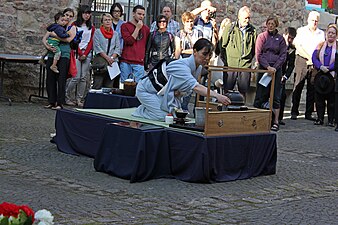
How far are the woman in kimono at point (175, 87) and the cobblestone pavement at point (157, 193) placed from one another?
944 millimetres

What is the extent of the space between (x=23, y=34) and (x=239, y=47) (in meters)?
4.34

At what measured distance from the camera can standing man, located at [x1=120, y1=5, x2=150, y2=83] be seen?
1298 centimetres

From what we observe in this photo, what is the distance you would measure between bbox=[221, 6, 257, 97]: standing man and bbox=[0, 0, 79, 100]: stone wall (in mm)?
3767

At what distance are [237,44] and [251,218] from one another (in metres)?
6.87

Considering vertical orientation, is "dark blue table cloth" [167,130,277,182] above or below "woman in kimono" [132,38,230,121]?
below

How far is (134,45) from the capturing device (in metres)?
13.1

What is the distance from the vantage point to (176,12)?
16531mm

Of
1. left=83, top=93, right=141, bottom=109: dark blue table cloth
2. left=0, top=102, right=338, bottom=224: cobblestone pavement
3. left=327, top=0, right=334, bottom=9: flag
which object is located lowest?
left=0, top=102, right=338, bottom=224: cobblestone pavement

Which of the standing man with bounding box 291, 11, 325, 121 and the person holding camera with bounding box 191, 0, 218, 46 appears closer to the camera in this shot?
the person holding camera with bounding box 191, 0, 218, 46

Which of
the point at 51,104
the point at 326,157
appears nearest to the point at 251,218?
the point at 326,157

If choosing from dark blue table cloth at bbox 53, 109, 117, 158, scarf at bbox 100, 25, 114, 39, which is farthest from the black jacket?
dark blue table cloth at bbox 53, 109, 117, 158

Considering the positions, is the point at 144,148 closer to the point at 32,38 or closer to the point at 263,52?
the point at 263,52

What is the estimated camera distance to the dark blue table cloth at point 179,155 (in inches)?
298

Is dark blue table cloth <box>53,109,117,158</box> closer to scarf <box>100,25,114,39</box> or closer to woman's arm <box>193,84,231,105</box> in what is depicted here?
woman's arm <box>193,84,231,105</box>
